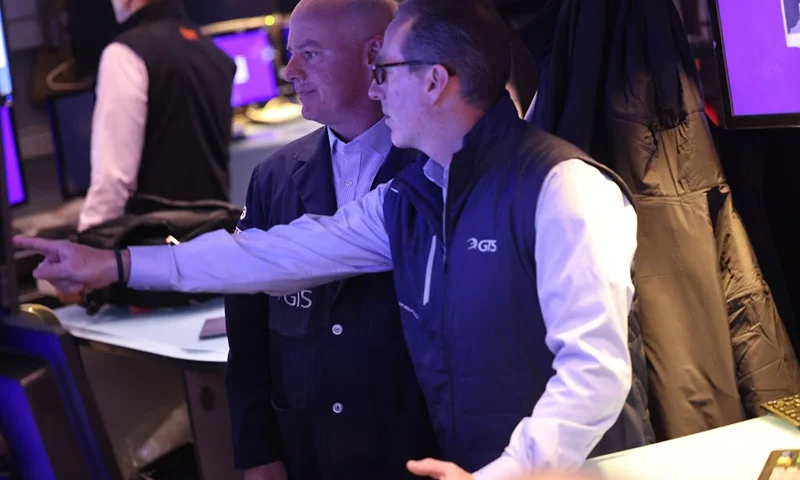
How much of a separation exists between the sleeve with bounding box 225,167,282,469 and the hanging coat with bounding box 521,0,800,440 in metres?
0.66

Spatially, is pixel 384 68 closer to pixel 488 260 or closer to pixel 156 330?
pixel 488 260

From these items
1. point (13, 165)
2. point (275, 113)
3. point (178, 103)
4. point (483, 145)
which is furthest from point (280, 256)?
point (275, 113)

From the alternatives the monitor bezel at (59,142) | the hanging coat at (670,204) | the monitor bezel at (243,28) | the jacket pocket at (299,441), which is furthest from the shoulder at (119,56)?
the monitor bezel at (243,28)

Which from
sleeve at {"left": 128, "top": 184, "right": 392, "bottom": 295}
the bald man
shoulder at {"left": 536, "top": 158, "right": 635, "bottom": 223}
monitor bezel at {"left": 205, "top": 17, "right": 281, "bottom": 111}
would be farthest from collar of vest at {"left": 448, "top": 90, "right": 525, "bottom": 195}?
monitor bezel at {"left": 205, "top": 17, "right": 281, "bottom": 111}

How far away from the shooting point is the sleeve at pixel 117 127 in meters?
3.19

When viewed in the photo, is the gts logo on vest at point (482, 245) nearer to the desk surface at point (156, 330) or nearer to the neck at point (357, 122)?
the neck at point (357, 122)

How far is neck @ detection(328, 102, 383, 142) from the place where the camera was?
1893mm

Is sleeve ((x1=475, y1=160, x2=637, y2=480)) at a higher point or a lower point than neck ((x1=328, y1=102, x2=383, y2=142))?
lower

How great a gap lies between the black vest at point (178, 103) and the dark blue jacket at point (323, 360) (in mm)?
1440

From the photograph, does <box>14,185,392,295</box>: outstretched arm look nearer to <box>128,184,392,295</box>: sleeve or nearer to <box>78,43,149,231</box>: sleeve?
<box>128,184,392,295</box>: sleeve

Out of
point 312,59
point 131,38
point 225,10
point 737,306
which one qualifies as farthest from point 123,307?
point 225,10

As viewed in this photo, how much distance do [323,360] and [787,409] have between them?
78 cm

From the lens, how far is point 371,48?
1.89m

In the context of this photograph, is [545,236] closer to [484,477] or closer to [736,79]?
[484,477]
